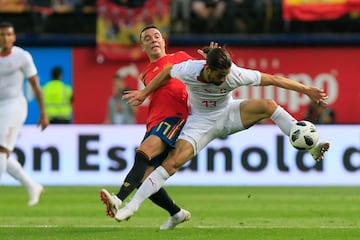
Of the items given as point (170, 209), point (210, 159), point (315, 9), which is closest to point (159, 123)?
point (170, 209)

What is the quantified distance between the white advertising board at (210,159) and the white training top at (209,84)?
332 inches

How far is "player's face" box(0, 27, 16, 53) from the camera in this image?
47.1ft

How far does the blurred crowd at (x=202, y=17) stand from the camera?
25219 millimetres

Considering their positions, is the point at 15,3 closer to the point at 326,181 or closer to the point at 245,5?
the point at 245,5

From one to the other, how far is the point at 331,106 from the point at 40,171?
7985mm

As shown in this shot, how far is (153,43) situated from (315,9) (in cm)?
1316

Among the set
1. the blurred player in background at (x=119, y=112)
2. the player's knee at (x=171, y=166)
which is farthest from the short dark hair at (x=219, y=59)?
the blurred player in background at (x=119, y=112)

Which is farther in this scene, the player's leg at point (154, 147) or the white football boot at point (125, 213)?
the player's leg at point (154, 147)

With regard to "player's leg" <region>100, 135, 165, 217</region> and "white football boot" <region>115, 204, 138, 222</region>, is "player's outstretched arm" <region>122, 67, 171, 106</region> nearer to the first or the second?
"player's leg" <region>100, 135, 165, 217</region>

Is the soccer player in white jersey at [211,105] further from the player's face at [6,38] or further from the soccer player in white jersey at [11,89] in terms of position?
the player's face at [6,38]

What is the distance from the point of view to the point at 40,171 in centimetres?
2000

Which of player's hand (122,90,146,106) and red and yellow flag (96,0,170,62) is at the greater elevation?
player's hand (122,90,146,106)

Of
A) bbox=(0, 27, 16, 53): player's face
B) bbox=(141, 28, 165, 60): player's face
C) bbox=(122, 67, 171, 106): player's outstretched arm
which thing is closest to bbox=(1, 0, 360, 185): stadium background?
bbox=(0, 27, 16, 53): player's face

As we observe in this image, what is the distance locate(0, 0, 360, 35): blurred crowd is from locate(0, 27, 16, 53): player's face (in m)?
10.6
